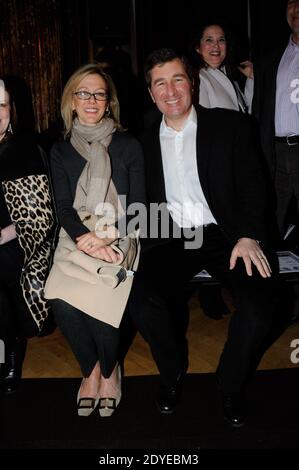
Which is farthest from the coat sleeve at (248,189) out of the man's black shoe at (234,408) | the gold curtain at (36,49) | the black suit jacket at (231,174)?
the gold curtain at (36,49)

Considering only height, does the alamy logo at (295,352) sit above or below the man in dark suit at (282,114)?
below

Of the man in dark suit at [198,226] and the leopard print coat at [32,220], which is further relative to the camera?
the leopard print coat at [32,220]

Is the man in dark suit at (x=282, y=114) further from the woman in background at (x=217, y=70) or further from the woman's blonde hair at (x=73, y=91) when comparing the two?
the woman's blonde hair at (x=73, y=91)

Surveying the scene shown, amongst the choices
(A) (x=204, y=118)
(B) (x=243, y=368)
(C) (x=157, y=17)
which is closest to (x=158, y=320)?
(B) (x=243, y=368)

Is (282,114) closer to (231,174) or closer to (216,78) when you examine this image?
(216,78)

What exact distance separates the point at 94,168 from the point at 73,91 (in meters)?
0.38

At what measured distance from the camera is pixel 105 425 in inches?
67.0

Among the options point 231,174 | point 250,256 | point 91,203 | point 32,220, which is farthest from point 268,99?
point 32,220

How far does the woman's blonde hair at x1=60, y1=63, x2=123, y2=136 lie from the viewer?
1.93 m

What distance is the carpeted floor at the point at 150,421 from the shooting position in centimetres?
162

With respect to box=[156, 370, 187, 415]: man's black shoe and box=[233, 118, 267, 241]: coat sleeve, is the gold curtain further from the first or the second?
box=[156, 370, 187, 415]: man's black shoe

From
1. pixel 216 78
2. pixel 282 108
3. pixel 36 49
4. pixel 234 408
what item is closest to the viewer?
pixel 234 408

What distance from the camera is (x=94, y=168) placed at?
6.14ft
